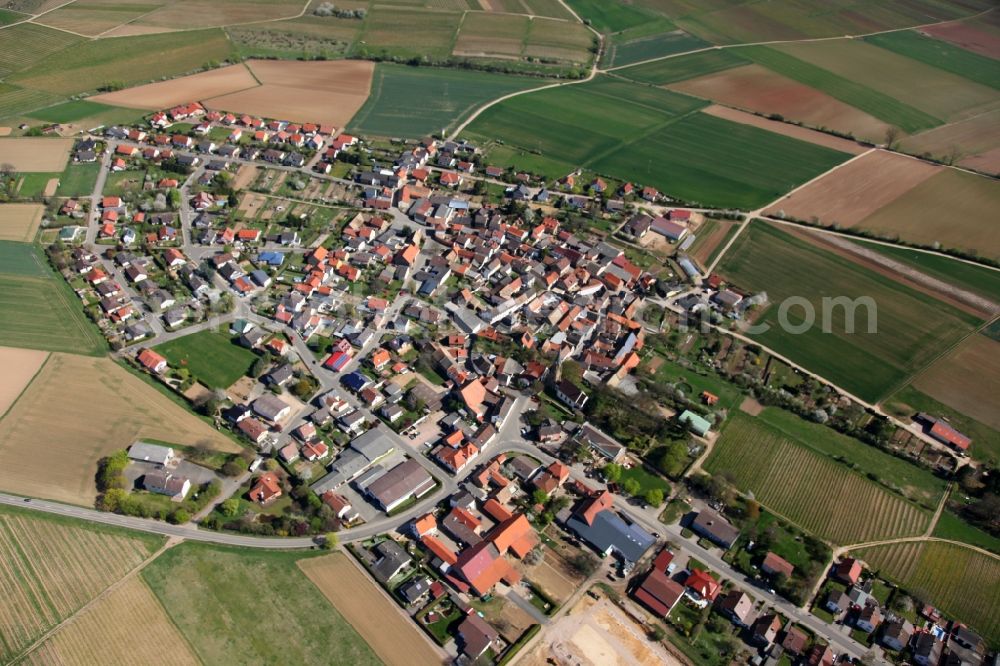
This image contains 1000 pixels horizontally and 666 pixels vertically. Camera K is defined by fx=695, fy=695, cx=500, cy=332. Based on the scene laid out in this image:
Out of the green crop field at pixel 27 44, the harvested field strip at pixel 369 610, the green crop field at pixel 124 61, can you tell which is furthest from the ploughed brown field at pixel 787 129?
the green crop field at pixel 27 44

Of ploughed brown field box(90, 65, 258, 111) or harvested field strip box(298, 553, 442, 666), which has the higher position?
ploughed brown field box(90, 65, 258, 111)

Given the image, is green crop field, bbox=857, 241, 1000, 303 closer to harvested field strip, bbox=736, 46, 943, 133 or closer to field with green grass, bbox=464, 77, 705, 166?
harvested field strip, bbox=736, 46, 943, 133

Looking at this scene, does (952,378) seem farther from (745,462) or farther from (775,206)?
(775,206)

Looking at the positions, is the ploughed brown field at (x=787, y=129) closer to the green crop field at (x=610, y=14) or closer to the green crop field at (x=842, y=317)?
the green crop field at (x=842, y=317)

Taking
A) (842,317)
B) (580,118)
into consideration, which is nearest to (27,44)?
(580,118)

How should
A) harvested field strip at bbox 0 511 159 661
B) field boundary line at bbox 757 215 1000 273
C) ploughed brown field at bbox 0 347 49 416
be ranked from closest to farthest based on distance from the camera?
harvested field strip at bbox 0 511 159 661 → ploughed brown field at bbox 0 347 49 416 → field boundary line at bbox 757 215 1000 273

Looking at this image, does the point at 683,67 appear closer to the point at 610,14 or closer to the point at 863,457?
the point at 610,14

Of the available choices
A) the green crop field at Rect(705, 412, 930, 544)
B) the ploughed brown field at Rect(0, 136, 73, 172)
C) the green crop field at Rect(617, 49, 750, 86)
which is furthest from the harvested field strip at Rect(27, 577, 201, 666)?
the green crop field at Rect(617, 49, 750, 86)
